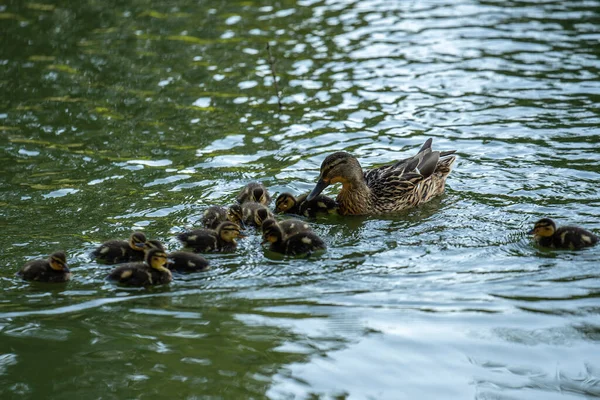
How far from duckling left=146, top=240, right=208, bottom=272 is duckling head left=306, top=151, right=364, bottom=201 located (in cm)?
139

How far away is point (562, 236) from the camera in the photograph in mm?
5703

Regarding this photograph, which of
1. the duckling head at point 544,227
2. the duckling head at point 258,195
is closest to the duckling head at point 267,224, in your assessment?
the duckling head at point 258,195

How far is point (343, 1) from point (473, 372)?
9.63 m

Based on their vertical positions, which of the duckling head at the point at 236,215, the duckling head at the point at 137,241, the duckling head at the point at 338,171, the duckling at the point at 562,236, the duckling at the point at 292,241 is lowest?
the duckling at the point at 562,236

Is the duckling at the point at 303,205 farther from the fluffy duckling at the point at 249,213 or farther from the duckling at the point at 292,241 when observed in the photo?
the duckling at the point at 292,241

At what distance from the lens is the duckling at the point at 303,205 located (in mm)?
→ 6839

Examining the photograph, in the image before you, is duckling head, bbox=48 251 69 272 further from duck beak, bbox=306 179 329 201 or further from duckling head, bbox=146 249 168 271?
duck beak, bbox=306 179 329 201

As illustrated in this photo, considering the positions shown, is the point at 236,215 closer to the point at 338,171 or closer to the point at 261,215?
the point at 261,215

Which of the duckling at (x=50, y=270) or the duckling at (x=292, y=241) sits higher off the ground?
the duckling at (x=50, y=270)

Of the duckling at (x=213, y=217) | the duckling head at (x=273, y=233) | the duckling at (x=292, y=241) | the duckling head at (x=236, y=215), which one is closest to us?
the duckling at (x=292, y=241)

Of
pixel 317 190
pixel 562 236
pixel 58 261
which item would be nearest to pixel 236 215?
pixel 317 190

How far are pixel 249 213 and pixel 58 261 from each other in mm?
1504

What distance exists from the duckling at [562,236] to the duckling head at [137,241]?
8.67ft

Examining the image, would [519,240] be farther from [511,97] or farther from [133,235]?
[511,97]
